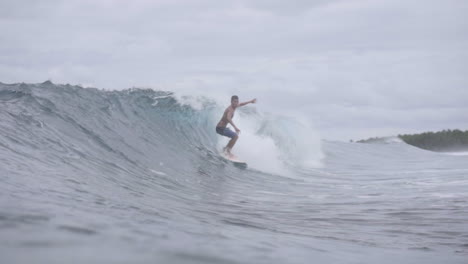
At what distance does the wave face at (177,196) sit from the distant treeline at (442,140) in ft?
71.5

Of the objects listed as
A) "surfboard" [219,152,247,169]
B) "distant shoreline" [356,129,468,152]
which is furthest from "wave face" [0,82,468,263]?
"distant shoreline" [356,129,468,152]

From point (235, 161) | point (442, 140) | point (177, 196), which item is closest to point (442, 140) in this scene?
point (442, 140)

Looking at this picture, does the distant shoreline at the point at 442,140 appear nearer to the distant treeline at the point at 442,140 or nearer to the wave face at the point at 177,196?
the distant treeline at the point at 442,140

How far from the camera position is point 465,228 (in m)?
6.57

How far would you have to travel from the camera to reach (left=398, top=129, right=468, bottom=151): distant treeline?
38.4m

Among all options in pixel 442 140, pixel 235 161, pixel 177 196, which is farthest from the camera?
pixel 442 140

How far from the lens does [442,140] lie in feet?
130

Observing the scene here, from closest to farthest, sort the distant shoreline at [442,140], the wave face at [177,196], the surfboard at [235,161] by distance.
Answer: the wave face at [177,196]
the surfboard at [235,161]
the distant shoreline at [442,140]

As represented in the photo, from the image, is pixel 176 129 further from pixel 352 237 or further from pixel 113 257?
pixel 113 257

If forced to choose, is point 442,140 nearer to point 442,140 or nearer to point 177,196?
point 442,140

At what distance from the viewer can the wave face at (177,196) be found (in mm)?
3730

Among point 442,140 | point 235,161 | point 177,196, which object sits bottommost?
point 177,196

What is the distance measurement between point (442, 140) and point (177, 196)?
3498 centimetres

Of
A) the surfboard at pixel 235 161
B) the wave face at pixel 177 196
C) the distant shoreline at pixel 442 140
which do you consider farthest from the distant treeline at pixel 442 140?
the surfboard at pixel 235 161
